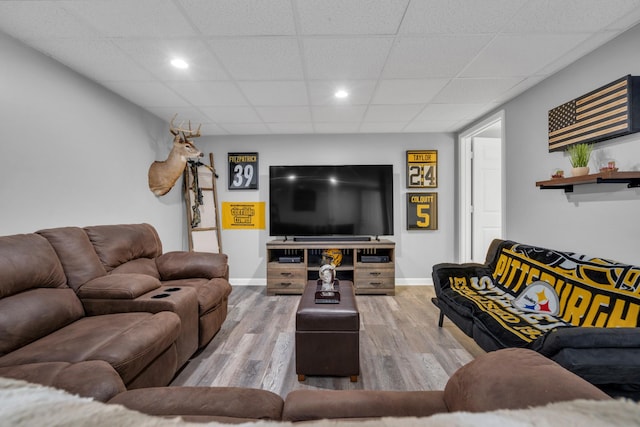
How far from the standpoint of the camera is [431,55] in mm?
2188

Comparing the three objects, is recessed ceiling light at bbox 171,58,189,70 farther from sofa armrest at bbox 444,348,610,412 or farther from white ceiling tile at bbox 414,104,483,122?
sofa armrest at bbox 444,348,610,412

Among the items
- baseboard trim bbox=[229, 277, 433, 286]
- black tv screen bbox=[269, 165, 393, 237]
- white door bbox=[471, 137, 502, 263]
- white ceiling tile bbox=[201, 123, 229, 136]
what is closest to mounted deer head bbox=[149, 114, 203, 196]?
white ceiling tile bbox=[201, 123, 229, 136]

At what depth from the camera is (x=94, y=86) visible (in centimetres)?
265

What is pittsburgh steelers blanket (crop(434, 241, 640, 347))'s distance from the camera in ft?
5.45

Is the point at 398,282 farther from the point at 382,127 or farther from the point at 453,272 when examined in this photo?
the point at 382,127

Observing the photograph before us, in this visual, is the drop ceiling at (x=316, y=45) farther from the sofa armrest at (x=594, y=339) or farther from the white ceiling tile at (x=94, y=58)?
the sofa armrest at (x=594, y=339)

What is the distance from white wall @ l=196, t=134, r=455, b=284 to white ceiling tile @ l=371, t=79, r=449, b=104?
1331 millimetres

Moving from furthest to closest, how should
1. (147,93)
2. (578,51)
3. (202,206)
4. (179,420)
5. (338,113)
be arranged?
(202,206), (338,113), (147,93), (578,51), (179,420)

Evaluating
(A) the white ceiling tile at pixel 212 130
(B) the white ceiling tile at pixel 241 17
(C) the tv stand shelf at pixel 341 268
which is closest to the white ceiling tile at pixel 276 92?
(B) the white ceiling tile at pixel 241 17

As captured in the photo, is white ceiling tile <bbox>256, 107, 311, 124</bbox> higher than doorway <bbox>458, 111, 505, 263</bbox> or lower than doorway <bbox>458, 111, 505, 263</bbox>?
higher

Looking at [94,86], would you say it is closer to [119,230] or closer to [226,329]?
[119,230]

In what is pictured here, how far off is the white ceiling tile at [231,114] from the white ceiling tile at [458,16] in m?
2.08

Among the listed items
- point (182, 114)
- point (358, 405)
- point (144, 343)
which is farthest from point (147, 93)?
point (358, 405)

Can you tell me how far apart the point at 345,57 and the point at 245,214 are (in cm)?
295
